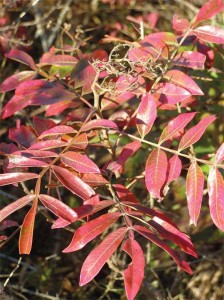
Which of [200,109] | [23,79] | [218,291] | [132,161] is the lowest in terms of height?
[218,291]

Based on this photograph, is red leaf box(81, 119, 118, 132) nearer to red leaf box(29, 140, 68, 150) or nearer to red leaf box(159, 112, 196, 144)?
red leaf box(29, 140, 68, 150)

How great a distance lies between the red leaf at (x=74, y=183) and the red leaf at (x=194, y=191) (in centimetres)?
23

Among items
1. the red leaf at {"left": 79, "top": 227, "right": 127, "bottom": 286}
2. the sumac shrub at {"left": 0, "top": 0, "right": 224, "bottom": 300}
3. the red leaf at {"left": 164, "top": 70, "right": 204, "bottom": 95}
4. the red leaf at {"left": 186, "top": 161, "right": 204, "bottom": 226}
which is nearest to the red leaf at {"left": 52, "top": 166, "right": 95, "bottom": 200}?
the sumac shrub at {"left": 0, "top": 0, "right": 224, "bottom": 300}

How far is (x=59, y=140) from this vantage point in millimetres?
1229

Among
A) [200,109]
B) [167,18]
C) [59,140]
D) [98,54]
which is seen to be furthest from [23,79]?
[167,18]

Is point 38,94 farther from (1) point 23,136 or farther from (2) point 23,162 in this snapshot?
(2) point 23,162

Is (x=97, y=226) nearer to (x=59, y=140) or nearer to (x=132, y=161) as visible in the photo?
(x=59, y=140)

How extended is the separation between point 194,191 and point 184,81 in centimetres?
36

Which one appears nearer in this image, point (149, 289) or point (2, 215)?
point (2, 215)

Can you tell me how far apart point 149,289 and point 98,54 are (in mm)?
801

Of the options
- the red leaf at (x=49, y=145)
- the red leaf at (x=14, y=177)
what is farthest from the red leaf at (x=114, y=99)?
the red leaf at (x=14, y=177)

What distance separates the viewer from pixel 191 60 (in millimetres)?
1428

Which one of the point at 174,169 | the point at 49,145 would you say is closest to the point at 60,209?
the point at 49,145

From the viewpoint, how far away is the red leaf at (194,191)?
116cm
